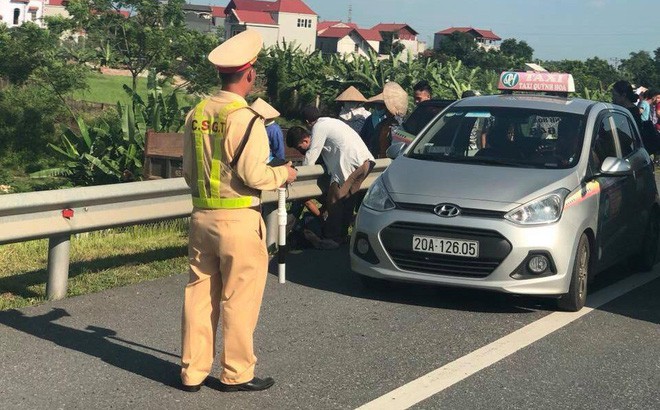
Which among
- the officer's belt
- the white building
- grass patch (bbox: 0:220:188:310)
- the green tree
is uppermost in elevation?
the white building

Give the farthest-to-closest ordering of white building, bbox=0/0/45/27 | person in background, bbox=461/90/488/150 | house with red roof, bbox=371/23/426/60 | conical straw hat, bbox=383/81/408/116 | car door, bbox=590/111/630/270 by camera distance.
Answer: house with red roof, bbox=371/23/426/60
white building, bbox=0/0/45/27
conical straw hat, bbox=383/81/408/116
person in background, bbox=461/90/488/150
car door, bbox=590/111/630/270

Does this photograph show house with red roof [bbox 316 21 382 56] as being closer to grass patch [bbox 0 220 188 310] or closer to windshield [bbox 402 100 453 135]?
windshield [bbox 402 100 453 135]

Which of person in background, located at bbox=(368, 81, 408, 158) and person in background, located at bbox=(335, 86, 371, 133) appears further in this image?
person in background, located at bbox=(335, 86, 371, 133)

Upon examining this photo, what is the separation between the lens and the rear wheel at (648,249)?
10.0 m

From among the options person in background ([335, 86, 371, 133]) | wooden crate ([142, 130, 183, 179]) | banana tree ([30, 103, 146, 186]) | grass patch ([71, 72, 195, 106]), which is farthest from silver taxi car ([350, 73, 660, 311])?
grass patch ([71, 72, 195, 106])

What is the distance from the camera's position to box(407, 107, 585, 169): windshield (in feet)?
29.2

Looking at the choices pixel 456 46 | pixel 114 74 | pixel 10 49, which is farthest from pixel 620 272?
pixel 456 46

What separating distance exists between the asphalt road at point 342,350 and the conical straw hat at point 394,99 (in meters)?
4.62

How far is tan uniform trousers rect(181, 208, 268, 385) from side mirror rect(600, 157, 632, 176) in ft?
12.6

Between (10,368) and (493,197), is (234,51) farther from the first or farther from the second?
(493,197)

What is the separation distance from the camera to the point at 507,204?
799 centimetres

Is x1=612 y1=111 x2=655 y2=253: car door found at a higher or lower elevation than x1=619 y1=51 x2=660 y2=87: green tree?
lower

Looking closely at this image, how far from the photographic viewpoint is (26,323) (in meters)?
7.15

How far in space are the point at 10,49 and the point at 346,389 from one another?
3842 cm
